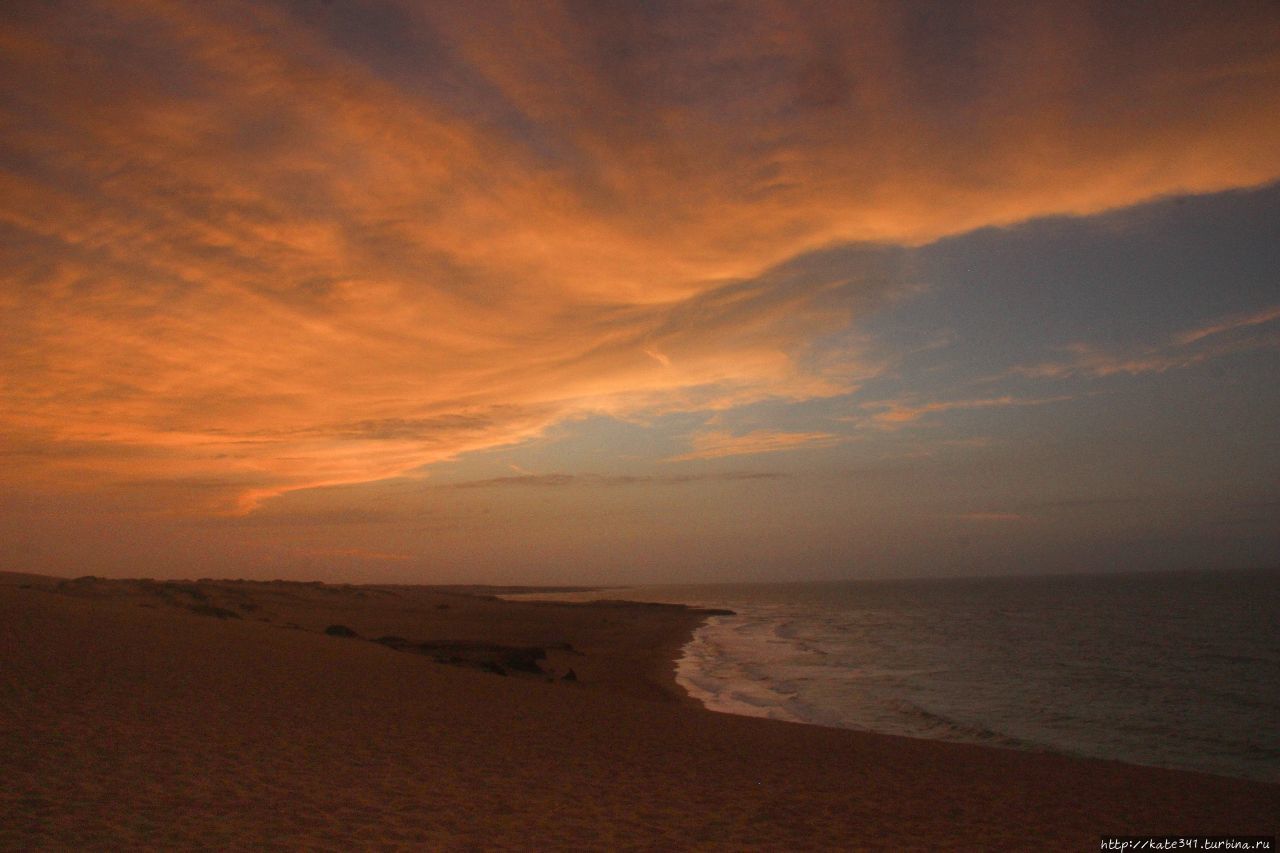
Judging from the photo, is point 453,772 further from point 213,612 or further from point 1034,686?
point 213,612

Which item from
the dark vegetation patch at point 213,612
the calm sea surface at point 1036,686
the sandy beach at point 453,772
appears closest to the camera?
the sandy beach at point 453,772

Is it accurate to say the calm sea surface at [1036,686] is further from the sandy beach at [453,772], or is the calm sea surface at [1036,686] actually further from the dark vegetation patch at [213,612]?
the dark vegetation patch at [213,612]

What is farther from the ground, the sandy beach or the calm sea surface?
the sandy beach

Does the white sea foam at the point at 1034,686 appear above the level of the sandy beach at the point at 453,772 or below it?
below

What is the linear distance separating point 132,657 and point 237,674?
2749 mm

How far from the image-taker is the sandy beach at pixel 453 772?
10.2 meters

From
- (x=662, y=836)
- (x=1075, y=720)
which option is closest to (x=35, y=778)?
(x=662, y=836)

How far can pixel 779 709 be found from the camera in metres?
27.7

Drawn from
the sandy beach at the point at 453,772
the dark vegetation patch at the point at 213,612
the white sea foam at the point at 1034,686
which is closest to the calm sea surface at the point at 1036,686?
the white sea foam at the point at 1034,686

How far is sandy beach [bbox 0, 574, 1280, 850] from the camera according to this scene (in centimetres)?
1016

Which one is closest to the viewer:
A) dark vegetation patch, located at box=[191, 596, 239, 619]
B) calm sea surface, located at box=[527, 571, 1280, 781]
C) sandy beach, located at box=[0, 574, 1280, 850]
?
sandy beach, located at box=[0, 574, 1280, 850]

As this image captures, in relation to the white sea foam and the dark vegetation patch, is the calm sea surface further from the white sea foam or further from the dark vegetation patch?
the dark vegetation patch

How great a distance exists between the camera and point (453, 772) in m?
13.3

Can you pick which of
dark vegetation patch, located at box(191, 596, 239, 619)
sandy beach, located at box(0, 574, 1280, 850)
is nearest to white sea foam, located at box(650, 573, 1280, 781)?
sandy beach, located at box(0, 574, 1280, 850)
